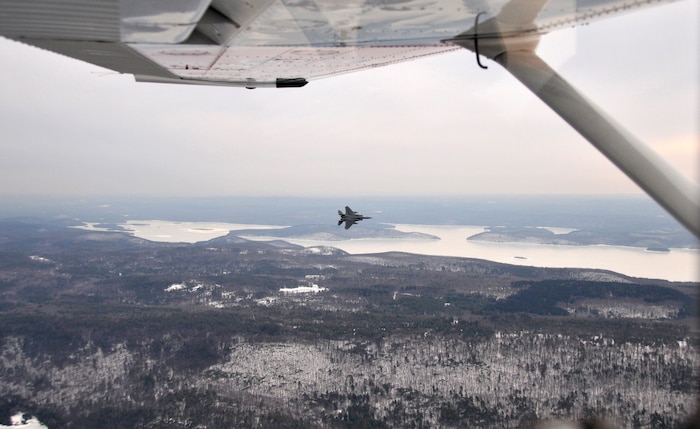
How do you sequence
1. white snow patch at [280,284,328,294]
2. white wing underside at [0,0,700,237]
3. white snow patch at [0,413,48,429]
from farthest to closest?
white snow patch at [280,284,328,294] < white snow patch at [0,413,48,429] < white wing underside at [0,0,700,237]

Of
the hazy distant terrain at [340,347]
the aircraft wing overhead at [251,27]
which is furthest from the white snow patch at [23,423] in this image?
the aircraft wing overhead at [251,27]

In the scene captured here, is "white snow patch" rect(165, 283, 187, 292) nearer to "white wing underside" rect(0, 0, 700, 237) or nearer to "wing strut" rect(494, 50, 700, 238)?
"white wing underside" rect(0, 0, 700, 237)

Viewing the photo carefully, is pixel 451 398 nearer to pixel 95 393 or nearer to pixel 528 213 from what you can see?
pixel 95 393

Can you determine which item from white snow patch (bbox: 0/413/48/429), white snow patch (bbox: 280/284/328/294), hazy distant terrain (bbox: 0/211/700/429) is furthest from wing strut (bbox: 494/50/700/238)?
white snow patch (bbox: 280/284/328/294)

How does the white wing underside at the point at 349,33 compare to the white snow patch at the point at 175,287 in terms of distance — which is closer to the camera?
the white wing underside at the point at 349,33

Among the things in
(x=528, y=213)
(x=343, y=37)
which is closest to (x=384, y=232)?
(x=528, y=213)

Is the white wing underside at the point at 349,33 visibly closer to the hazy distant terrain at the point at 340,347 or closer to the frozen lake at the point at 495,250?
the hazy distant terrain at the point at 340,347
